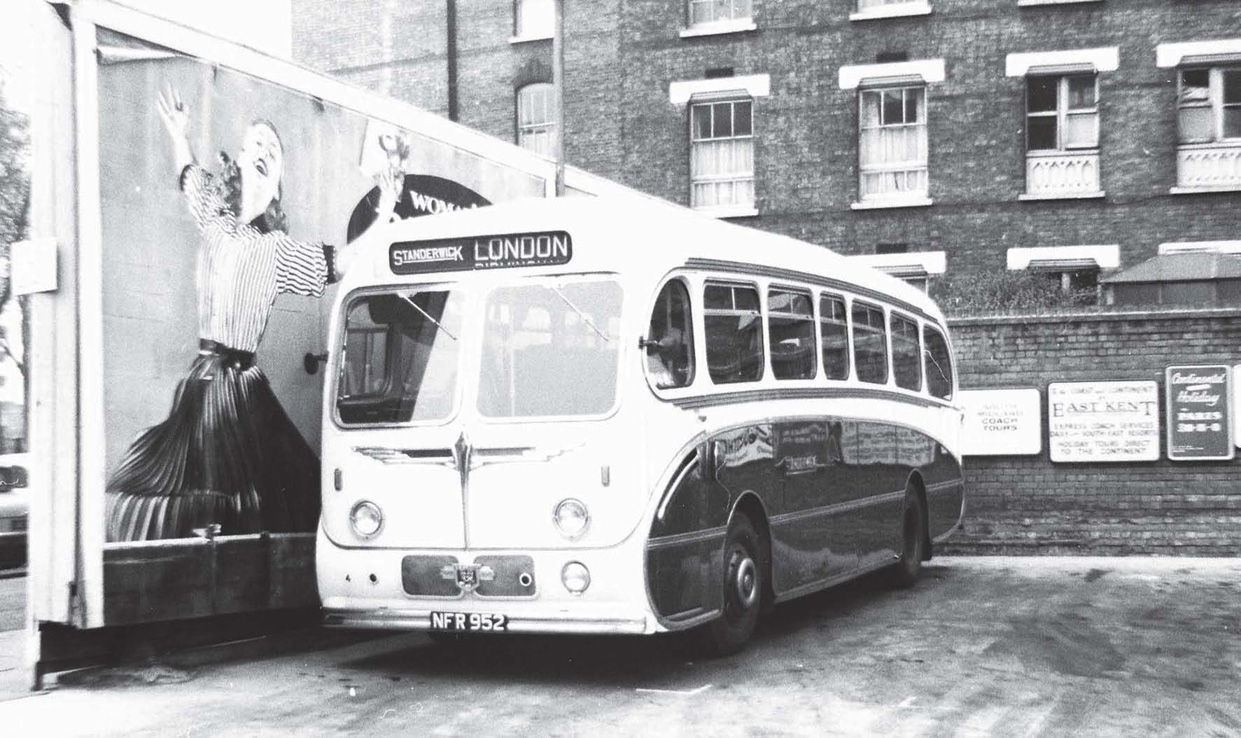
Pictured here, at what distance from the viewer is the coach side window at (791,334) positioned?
33.3 feet

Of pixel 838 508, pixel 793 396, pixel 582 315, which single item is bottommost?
pixel 838 508

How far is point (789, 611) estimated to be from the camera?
39.3 ft

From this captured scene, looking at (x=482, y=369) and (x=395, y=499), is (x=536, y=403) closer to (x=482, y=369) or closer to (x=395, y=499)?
(x=482, y=369)

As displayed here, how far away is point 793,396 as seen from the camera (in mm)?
10375

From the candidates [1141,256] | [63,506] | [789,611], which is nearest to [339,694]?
[63,506]

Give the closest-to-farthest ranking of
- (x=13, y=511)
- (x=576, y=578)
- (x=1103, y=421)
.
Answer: (x=576, y=578)
(x=1103, y=421)
(x=13, y=511)

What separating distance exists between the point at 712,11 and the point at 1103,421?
13.1 m

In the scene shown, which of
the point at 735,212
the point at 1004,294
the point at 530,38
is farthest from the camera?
the point at 530,38

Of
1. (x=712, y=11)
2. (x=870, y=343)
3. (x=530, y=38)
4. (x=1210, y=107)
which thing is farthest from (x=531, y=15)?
(x=870, y=343)

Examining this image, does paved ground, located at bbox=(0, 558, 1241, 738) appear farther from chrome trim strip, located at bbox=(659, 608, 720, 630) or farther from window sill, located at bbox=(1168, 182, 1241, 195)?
window sill, located at bbox=(1168, 182, 1241, 195)

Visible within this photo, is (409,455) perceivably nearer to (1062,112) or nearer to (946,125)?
(946,125)

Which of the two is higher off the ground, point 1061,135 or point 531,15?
point 531,15

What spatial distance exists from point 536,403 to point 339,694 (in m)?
1.96

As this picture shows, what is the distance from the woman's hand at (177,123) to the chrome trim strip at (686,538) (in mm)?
3524
